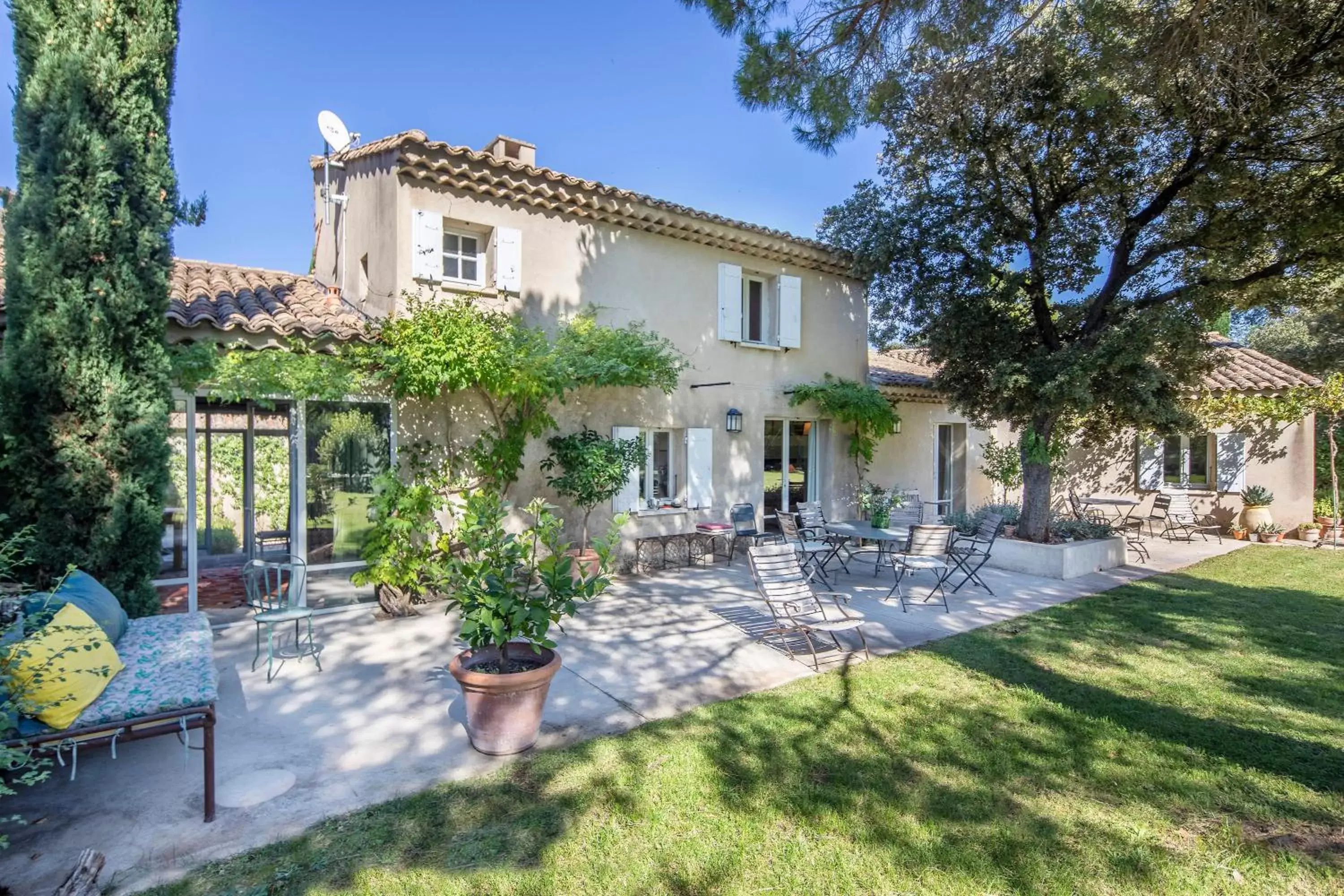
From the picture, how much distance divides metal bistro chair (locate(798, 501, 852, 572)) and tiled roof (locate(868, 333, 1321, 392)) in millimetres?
3843

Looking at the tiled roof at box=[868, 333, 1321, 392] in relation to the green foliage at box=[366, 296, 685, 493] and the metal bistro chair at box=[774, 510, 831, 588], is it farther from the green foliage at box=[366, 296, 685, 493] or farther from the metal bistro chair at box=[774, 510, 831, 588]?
the green foliage at box=[366, 296, 685, 493]

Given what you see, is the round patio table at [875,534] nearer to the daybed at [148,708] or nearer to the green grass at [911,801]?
the green grass at [911,801]

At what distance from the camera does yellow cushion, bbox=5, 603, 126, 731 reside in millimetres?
3078

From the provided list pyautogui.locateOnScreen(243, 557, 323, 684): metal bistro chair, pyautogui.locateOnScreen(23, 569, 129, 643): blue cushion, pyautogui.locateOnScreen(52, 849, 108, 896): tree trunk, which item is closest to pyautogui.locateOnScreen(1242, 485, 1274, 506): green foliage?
pyautogui.locateOnScreen(243, 557, 323, 684): metal bistro chair

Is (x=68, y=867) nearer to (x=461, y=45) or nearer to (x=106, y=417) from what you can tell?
(x=106, y=417)

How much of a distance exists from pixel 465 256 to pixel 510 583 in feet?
20.1

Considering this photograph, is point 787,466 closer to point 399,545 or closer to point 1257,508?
point 399,545

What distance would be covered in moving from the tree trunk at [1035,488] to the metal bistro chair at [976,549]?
0.75 m

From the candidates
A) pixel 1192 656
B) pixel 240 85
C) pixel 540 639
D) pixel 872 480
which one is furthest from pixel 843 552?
pixel 240 85

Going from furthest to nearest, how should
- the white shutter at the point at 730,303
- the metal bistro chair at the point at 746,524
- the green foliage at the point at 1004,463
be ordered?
the green foliage at the point at 1004,463 → the white shutter at the point at 730,303 → the metal bistro chair at the point at 746,524

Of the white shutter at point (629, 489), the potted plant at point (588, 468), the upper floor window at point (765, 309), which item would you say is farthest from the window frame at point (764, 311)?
the potted plant at point (588, 468)

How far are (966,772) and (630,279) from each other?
8.18m

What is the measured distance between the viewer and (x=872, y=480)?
13664mm

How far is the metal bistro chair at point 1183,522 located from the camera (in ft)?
44.5
